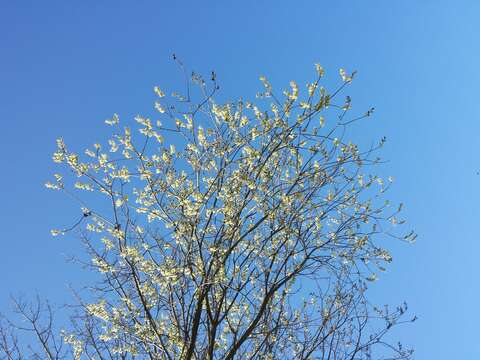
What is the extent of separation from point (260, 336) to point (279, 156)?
92.2 inches

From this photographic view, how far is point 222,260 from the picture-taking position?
539cm

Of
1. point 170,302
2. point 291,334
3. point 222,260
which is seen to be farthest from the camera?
point 291,334

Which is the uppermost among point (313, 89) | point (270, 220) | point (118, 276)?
point (313, 89)

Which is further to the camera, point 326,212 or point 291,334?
point 291,334

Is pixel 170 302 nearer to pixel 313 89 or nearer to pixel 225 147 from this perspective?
pixel 225 147

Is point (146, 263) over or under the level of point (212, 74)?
under

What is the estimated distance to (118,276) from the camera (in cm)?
604

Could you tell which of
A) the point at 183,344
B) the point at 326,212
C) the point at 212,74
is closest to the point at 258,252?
the point at 326,212

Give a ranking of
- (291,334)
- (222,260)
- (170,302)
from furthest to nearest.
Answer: (291,334)
(170,302)
(222,260)

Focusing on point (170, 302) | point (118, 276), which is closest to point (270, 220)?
point (170, 302)

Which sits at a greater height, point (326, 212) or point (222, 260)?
point (326, 212)

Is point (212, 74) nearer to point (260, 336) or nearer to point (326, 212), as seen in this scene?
point (326, 212)

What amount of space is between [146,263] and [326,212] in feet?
7.30

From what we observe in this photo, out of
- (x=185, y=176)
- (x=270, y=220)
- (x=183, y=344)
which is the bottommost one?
(x=183, y=344)
